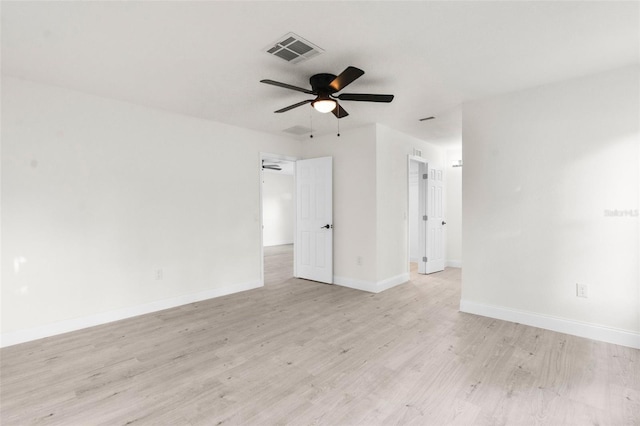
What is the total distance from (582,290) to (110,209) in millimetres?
5248

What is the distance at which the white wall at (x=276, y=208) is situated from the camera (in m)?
10.9

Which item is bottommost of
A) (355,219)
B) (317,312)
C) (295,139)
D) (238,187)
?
(317,312)

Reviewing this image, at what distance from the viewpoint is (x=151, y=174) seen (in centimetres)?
398

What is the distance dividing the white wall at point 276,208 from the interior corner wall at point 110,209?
19.4 feet

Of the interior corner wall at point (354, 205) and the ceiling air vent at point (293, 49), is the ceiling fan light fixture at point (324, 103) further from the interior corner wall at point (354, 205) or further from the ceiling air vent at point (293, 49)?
the interior corner wall at point (354, 205)

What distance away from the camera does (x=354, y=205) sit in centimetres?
503

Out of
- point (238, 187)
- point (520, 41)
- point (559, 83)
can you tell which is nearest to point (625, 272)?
point (559, 83)

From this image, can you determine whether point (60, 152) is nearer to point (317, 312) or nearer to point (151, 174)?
point (151, 174)

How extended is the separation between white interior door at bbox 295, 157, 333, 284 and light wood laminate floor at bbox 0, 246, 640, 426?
5.44 feet

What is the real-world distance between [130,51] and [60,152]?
1.58 meters

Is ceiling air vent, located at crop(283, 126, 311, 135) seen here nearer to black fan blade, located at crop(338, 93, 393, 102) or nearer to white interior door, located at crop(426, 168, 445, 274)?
black fan blade, located at crop(338, 93, 393, 102)

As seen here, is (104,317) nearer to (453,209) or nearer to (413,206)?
(453,209)

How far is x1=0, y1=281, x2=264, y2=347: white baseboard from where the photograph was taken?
3.03 m

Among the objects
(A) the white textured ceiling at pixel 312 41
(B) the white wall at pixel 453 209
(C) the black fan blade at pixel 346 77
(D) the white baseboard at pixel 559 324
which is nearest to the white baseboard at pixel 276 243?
(B) the white wall at pixel 453 209
